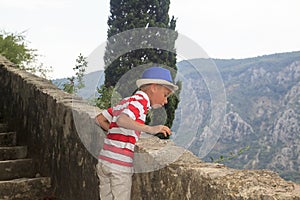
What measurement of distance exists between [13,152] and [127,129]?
2887 millimetres

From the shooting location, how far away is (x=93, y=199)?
3.21 meters

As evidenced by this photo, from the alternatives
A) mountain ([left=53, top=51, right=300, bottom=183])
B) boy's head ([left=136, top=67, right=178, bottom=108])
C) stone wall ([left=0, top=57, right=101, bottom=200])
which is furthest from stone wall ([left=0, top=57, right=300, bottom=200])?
mountain ([left=53, top=51, right=300, bottom=183])

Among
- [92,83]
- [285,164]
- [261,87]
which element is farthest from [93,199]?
[261,87]

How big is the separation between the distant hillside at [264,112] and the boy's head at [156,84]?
47.1 meters

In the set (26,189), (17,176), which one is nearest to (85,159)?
(26,189)

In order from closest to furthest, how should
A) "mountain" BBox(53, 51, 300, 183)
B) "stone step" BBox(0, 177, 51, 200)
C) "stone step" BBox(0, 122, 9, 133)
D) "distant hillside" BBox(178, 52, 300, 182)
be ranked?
"stone step" BBox(0, 177, 51, 200) → "stone step" BBox(0, 122, 9, 133) → "mountain" BBox(53, 51, 300, 183) → "distant hillside" BBox(178, 52, 300, 182)

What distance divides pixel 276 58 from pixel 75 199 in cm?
7666

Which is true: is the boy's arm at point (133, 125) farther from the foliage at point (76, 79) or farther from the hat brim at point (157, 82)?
the foliage at point (76, 79)

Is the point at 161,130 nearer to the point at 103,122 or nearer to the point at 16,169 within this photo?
the point at 103,122

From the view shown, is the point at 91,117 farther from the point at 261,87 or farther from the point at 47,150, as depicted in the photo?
the point at 261,87

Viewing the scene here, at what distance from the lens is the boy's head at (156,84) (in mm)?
2494

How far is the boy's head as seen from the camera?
249 cm

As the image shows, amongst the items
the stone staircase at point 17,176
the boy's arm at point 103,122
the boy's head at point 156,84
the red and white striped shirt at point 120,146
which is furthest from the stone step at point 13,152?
the boy's head at point 156,84

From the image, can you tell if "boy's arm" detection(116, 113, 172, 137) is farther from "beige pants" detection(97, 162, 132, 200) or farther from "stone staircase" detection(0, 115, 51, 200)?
"stone staircase" detection(0, 115, 51, 200)
